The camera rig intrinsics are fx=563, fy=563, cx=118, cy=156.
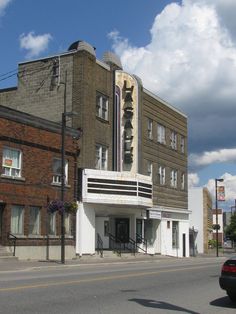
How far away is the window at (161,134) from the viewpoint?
48125mm

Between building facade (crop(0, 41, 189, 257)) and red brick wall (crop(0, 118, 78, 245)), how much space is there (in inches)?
103

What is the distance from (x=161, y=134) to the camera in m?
48.9

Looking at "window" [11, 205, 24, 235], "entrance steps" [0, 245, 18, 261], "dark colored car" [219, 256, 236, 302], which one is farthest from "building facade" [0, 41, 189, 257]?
"dark colored car" [219, 256, 236, 302]

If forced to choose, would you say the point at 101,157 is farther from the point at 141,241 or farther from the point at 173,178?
the point at 173,178

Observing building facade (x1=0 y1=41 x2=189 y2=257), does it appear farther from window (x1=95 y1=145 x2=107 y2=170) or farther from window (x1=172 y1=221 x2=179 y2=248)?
window (x1=172 y1=221 x2=179 y2=248)

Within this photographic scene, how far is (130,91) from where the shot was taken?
42156 millimetres

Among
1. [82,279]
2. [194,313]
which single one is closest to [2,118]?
[82,279]

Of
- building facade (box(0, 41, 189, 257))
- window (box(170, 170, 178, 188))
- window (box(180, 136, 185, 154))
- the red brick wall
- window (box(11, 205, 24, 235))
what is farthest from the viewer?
window (box(180, 136, 185, 154))

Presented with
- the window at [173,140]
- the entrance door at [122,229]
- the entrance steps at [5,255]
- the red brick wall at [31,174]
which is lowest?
the entrance steps at [5,255]

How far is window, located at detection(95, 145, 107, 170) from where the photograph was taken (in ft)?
129

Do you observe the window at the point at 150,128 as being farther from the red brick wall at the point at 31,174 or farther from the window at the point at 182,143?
the red brick wall at the point at 31,174

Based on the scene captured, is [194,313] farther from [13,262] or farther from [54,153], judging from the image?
[54,153]

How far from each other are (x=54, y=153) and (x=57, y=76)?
267 inches

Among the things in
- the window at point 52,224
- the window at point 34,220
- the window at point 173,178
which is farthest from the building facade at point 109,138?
the window at point 34,220
